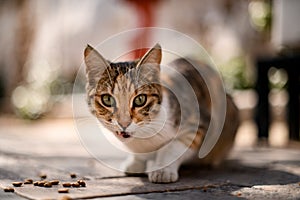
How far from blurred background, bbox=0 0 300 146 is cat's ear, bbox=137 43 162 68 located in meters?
2.24

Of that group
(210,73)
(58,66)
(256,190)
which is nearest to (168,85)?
(210,73)

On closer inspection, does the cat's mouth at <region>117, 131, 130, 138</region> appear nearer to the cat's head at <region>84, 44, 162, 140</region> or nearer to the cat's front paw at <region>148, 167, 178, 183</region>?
the cat's head at <region>84, 44, 162, 140</region>

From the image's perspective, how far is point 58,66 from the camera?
820 cm

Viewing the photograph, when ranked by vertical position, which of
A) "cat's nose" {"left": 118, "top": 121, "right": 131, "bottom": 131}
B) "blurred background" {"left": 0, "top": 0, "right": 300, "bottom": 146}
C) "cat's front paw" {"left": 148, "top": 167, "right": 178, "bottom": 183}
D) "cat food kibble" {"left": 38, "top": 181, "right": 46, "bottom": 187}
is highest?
"blurred background" {"left": 0, "top": 0, "right": 300, "bottom": 146}

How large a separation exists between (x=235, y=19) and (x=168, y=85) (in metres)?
4.85

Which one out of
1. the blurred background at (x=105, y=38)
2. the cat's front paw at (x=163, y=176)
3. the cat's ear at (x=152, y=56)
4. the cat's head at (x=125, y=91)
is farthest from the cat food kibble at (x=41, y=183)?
the blurred background at (x=105, y=38)

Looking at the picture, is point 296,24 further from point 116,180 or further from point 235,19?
point 235,19

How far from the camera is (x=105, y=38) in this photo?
20.9 ft

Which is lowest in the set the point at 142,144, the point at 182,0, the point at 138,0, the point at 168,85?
the point at 142,144

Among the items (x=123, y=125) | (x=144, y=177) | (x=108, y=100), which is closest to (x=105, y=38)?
(x=144, y=177)

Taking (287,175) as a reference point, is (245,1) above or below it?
above

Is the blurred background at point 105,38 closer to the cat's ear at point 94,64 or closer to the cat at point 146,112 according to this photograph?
the cat at point 146,112

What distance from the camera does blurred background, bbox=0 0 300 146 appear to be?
5469 millimetres

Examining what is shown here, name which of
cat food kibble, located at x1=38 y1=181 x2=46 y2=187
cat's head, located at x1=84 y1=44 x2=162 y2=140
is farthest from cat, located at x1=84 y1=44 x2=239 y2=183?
cat food kibble, located at x1=38 y1=181 x2=46 y2=187
